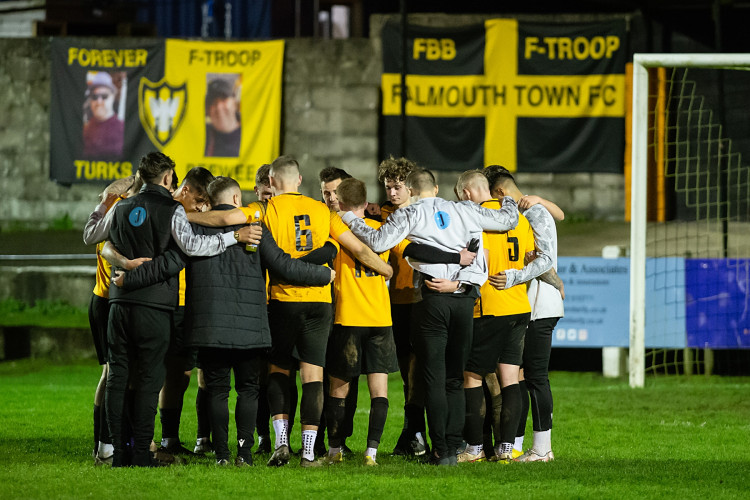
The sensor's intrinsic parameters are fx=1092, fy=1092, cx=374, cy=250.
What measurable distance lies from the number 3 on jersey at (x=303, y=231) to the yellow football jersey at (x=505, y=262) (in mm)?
1107

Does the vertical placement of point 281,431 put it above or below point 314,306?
below

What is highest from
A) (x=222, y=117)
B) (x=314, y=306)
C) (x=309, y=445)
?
(x=222, y=117)

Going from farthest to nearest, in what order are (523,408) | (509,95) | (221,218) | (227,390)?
(509,95)
(523,408)
(227,390)
(221,218)

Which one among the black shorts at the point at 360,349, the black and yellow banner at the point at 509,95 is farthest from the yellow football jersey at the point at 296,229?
the black and yellow banner at the point at 509,95

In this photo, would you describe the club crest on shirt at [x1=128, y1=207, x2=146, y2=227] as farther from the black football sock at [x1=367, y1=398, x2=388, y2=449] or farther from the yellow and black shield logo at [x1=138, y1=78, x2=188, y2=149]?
the yellow and black shield logo at [x1=138, y1=78, x2=188, y2=149]

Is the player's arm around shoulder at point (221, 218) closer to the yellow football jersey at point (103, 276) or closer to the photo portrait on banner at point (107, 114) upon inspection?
the yellow football jersey at point (103, 276)

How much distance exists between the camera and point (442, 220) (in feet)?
21.5

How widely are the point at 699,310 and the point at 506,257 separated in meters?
6.34

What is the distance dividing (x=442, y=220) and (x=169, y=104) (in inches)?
A: 421

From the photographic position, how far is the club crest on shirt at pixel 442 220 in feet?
21.4

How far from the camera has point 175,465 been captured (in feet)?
21.6

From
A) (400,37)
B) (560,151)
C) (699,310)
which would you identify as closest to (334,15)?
(400,37)

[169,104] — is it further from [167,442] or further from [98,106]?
[167,442]

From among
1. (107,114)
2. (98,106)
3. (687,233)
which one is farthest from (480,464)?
(98,106)
